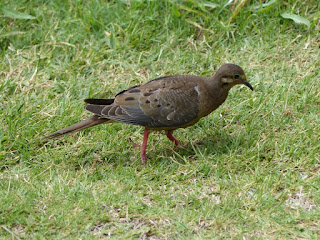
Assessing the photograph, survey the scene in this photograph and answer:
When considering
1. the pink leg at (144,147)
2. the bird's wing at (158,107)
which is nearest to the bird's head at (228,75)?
the bird's wing at (158,107)

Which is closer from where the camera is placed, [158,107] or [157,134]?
[158,107]

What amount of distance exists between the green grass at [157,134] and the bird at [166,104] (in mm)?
329

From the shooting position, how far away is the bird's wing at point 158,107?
5758 mm

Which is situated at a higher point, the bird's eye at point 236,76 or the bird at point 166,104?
the bird's eye at point 236,76

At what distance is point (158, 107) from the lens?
5.79m

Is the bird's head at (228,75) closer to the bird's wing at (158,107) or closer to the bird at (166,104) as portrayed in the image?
the bird at (166,104)

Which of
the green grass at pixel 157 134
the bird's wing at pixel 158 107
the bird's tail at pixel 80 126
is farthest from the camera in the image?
the bird's tail at pixel 80 126

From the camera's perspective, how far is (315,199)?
16.5 ft

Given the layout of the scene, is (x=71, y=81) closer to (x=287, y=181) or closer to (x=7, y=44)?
(x=7, y=44)

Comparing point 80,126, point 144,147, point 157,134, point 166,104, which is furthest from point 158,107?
point 80,126

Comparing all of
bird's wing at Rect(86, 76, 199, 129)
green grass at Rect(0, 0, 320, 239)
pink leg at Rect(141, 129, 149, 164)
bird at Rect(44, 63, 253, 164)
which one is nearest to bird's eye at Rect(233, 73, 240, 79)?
bird at Rect(44, 63, 253, 164)

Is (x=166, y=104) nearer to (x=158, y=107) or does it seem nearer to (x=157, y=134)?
(x=158, y=107)

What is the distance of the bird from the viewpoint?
576 cm

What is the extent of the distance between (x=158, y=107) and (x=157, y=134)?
0.70m
